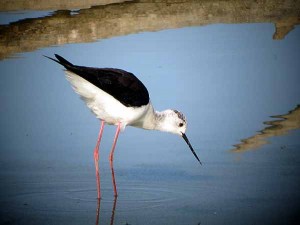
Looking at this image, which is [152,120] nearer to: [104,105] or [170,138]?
[170,138]

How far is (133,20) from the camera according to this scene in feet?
35.8

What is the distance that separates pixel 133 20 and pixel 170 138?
11.1 feet

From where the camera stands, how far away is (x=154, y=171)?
6648 mm

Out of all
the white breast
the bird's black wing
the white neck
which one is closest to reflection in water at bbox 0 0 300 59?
the white neck

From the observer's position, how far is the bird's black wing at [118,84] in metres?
6.50

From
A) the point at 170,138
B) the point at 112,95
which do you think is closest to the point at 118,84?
the point at 112,95

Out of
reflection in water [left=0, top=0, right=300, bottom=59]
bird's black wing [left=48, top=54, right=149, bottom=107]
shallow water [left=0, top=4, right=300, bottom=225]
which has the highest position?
reflection in water [left=0, top=0, right=300, bottom=59]

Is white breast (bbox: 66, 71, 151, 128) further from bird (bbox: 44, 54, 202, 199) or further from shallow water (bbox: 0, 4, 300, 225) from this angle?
shallow water (bbox: 0, 4, 300, 225)

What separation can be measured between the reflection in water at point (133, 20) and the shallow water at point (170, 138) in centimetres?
18

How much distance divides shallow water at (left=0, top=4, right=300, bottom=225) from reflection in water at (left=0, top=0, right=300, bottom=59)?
0.58ft

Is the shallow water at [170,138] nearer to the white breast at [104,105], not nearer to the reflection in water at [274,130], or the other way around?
the reflection in water at [274,130]

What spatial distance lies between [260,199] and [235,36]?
5.76 m

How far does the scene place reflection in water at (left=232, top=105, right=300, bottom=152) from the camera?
24.0ft

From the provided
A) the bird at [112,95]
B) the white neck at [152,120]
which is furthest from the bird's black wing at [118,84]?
the white neck at [152,120]
